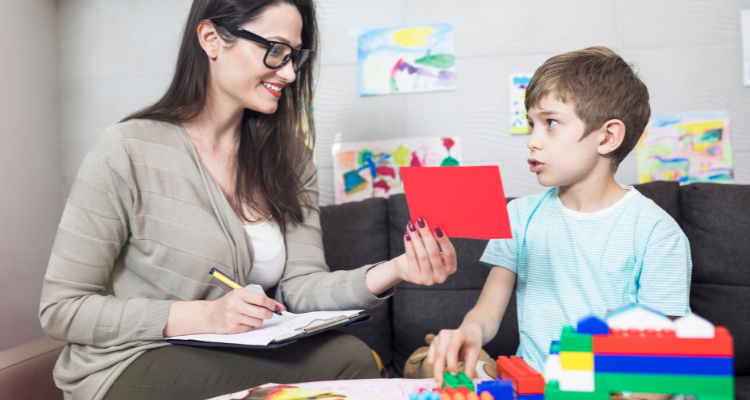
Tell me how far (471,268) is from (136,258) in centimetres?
99

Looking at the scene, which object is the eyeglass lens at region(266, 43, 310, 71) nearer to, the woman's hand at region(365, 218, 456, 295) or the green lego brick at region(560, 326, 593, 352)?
the woman's hand at region(365, 218, 456, 295)

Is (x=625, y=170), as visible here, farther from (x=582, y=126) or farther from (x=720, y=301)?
(x=582, y=126)

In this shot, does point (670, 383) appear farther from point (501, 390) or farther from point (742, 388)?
point (742, 388)

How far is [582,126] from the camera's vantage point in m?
1.03

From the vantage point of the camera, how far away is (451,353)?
2.41 feet

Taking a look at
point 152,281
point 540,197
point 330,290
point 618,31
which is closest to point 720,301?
point 540,197

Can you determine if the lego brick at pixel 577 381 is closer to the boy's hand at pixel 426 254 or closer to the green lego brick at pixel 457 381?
the green lego brick at pixel 457 381

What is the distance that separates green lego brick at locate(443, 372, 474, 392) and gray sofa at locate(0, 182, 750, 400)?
0.93 m

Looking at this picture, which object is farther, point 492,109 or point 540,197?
point 492,109

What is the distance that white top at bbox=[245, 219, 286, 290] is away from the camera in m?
1.25

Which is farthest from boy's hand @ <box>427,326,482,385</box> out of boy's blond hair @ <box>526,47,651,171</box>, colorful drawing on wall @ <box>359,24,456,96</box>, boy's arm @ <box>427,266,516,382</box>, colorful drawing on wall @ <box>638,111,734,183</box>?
colorful drawing on wall @ <box>638,111,734,183</box>

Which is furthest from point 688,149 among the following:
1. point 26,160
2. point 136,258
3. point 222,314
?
point 26,160

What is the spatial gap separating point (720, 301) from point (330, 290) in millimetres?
1178

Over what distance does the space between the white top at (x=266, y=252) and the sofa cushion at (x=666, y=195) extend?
116cm
